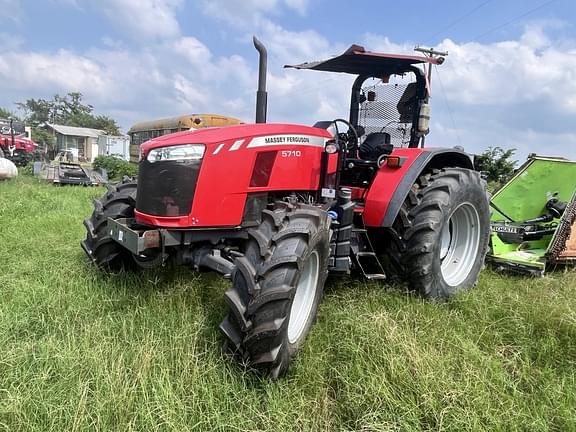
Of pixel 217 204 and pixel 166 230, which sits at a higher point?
pixel 217 204

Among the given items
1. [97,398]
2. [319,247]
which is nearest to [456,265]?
[319,247]

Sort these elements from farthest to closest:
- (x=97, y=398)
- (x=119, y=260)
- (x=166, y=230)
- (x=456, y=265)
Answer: (x=456, y=265)
(x=119, y=260)
(x=166, y=230)
(x=97, y=398)

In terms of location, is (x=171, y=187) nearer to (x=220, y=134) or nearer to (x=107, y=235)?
(x=220, y=134)

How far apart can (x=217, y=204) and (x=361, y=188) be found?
1560mm

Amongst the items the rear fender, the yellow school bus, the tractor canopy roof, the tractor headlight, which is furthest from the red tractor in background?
the rear fender

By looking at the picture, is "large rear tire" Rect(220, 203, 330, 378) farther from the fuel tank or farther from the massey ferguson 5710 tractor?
the fuel tank

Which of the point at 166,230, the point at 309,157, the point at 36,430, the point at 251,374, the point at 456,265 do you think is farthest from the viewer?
the point at 456,265

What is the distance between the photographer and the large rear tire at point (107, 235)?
11.7 ft

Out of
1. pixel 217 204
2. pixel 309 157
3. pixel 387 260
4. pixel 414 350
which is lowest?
pixel 414 350

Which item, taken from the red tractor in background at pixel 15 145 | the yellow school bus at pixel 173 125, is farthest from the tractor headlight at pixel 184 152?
the red tractor in background at pixel 15 145

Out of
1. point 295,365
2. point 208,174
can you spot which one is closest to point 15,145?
point 208,174

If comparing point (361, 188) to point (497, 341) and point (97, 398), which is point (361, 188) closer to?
point (497, 341)

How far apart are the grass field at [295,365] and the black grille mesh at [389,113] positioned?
4.93 ft

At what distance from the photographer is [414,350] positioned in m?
2.59
